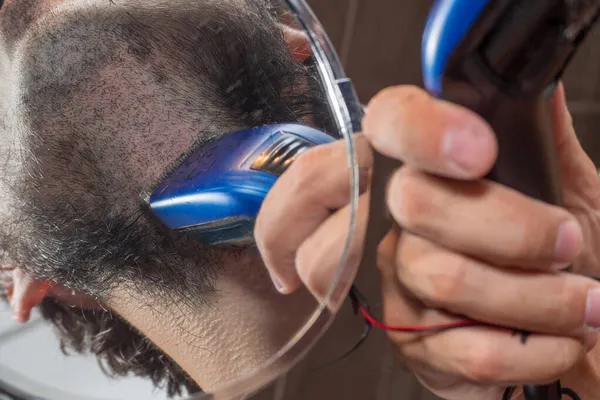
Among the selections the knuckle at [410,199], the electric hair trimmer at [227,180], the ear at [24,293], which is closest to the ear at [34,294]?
Answer: the ear at [24,293]

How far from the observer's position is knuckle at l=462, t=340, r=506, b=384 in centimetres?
33

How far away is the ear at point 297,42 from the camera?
1.23 feet

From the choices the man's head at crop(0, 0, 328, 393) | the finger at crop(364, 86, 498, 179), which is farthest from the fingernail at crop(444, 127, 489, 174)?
the man's head at crop(0, 0, 328, 393)

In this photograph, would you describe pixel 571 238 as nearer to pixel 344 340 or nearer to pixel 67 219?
pixel 344 340

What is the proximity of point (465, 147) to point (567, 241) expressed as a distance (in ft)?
0.29

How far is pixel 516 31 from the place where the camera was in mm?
255

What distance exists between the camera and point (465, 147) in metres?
0.27

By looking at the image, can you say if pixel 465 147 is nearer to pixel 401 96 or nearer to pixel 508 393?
pixel 401 96

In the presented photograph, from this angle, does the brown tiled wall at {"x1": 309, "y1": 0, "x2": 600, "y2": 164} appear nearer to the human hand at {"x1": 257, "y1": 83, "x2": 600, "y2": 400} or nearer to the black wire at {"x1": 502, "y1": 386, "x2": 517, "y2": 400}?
the human hand at {"x1": 257, "y1": 83, "x2": 600, "y2": 400}

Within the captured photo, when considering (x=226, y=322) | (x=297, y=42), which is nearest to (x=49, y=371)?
(x=226, y=322)

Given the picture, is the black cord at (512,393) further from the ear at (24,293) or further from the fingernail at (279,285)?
the ear at (24,293)

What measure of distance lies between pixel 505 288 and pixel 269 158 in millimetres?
181

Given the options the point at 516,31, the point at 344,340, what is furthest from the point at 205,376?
the point at 516,31

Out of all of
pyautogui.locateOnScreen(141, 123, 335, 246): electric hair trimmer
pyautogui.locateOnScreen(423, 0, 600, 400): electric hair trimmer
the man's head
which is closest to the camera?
pyautogui.locateOnScreen(423, 0, 600, 400): electric hair trimmer
